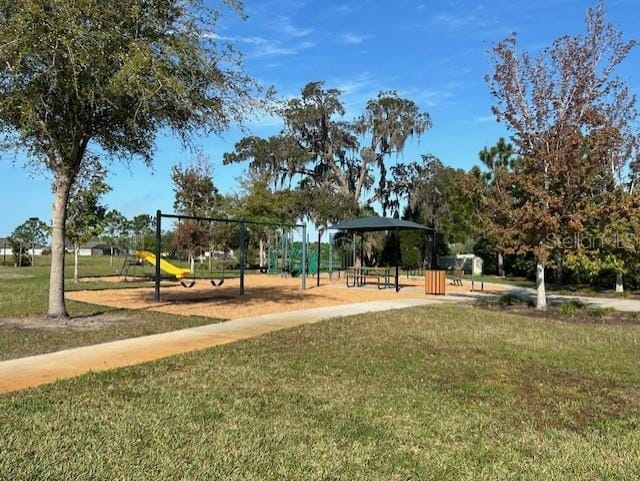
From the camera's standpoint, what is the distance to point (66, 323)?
33.4 ft

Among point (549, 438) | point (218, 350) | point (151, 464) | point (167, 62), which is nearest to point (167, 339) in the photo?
point (218, 350)

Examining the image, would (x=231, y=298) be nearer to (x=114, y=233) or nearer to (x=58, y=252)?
(x=58, y=252)

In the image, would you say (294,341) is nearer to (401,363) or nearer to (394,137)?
(401,363)

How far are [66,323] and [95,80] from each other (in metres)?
4.18

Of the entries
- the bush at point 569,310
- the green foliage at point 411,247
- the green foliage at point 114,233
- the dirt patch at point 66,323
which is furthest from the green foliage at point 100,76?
the green foliage at point 411,247

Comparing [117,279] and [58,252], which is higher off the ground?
[58,252]

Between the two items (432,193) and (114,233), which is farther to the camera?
(432,193)

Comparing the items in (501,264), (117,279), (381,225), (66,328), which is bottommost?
(66,328)

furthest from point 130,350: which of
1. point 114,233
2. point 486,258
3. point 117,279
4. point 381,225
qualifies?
point 486,258

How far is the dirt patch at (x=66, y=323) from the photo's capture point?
31.5ft

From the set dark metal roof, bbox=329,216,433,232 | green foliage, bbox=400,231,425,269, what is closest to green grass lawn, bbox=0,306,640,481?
dark metal roof, bbox=329,216,433,232

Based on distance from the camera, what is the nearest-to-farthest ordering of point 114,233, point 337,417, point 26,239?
point 337,417 → point 114,233 → point 26,239

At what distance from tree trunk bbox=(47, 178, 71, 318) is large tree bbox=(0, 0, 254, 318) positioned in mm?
18

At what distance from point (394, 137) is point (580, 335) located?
1077 inches
